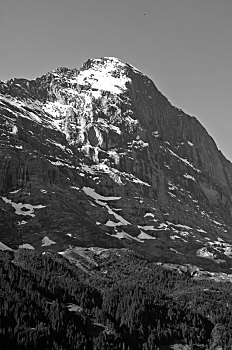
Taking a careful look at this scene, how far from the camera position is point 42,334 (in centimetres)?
19975

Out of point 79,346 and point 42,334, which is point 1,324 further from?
point 79,346

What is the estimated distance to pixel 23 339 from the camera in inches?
7574

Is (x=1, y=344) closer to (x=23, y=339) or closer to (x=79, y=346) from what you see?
(x=23, y=339)

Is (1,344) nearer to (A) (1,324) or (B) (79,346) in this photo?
(A) (1,324)

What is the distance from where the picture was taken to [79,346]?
200m

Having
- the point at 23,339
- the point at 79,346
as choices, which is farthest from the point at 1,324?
the point at 79,346

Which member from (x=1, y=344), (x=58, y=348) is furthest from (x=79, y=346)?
(x=1, y=344)

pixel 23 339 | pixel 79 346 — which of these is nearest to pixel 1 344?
pixel 23 339

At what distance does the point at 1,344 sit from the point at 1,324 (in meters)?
11.2

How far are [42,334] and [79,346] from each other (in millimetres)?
12482

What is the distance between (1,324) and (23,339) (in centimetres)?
1083

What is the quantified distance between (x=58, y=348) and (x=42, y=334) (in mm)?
8734

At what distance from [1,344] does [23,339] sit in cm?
723

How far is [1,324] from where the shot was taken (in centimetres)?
19900
